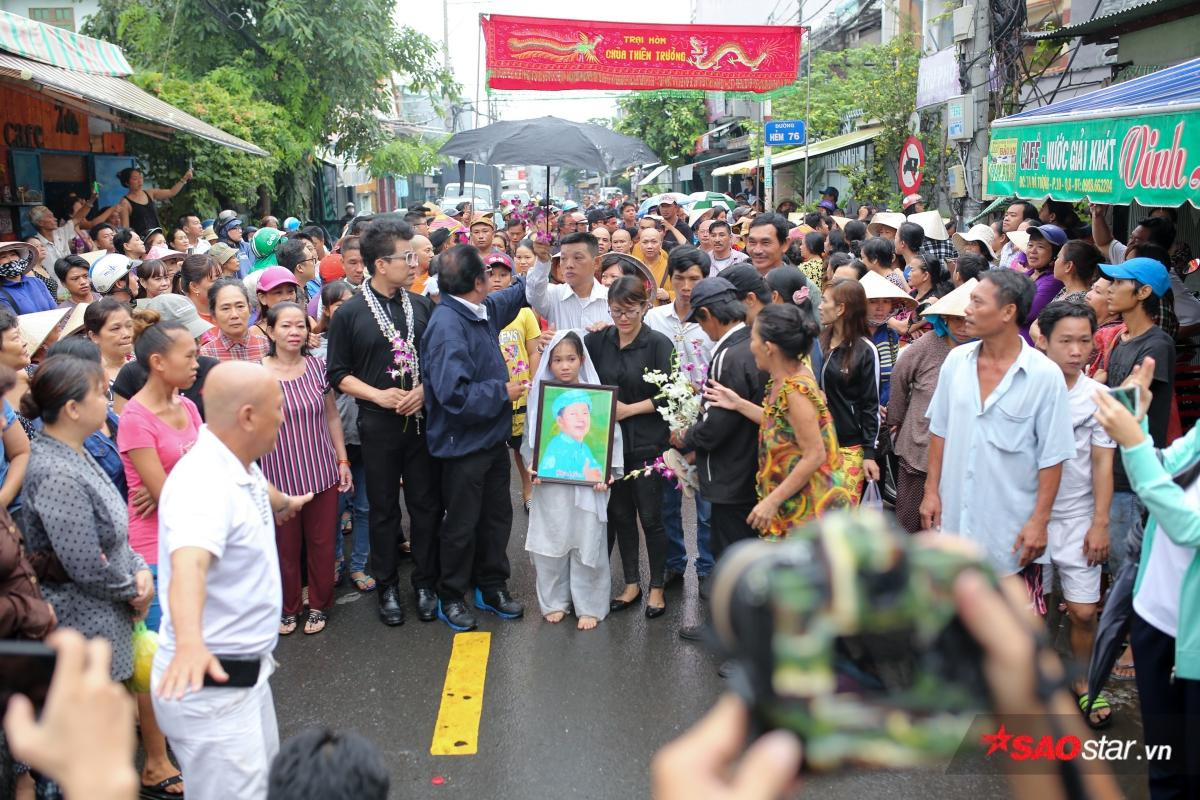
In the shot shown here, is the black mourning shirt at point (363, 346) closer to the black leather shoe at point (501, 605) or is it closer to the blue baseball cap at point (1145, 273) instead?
the black leather shoe at point (501, 605)

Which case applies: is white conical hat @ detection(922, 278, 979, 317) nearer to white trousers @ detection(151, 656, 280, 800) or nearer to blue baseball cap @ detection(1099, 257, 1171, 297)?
blue baseball cap @ detection(1099, 257, 1171, 297)

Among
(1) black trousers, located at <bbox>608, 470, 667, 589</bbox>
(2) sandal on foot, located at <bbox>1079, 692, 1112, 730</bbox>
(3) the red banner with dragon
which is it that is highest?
(3) the red banner with dragon

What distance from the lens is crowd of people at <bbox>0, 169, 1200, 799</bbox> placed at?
3045mm

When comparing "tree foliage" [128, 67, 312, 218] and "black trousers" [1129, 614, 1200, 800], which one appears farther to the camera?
"tree foliage" [128, 67, 312, 218]

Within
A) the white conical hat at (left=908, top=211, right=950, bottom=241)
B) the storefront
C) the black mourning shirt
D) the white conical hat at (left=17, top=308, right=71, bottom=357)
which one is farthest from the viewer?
the white conical hat at (left=908, top=211, right=950, bottom=241)

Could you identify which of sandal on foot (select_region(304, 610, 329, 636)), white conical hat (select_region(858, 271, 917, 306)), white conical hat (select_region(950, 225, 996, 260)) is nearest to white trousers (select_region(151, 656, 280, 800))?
sandal on foot (select_region(304, 610, 329, 636))

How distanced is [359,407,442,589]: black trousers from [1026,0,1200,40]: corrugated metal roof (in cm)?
870

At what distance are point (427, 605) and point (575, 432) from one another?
1395 millimetres

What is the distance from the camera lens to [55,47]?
8023mm

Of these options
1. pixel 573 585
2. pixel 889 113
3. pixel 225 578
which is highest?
pixel 889 113

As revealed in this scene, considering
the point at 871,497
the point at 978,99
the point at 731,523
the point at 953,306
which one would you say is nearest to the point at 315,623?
the point at 731,523

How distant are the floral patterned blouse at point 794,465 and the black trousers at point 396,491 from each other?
2088mm

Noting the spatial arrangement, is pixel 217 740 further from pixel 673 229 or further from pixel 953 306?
pixel 673 229

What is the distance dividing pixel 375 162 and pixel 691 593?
15944 millimetres
